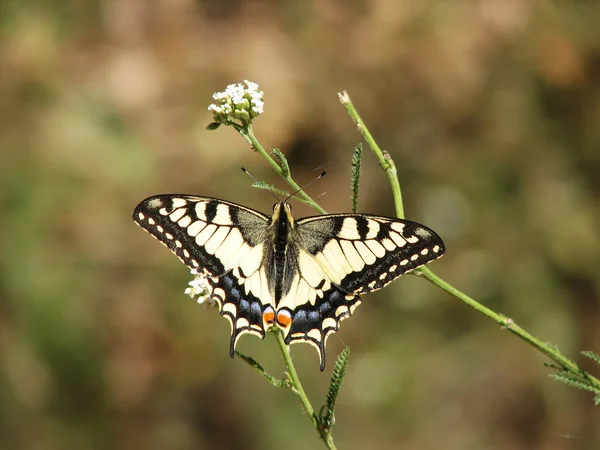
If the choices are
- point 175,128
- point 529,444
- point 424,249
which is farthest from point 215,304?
point 175,128

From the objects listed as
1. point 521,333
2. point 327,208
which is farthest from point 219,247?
point 327,208

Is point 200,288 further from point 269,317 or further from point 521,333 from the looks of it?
point 521,333

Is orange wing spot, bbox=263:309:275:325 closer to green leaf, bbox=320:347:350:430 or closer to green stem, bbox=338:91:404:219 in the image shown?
green leaf, bbox=320:347:350:430

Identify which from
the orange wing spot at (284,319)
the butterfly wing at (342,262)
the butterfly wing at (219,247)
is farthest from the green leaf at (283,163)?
the orange wing spot at (284,319)

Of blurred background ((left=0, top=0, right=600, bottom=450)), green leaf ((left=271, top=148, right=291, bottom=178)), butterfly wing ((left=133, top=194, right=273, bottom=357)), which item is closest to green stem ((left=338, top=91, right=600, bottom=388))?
green leaf ((left=271, top=148, right=291, bottom=178))

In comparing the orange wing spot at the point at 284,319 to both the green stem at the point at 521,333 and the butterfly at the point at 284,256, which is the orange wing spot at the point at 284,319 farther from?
the green stem at the point at 521,333
